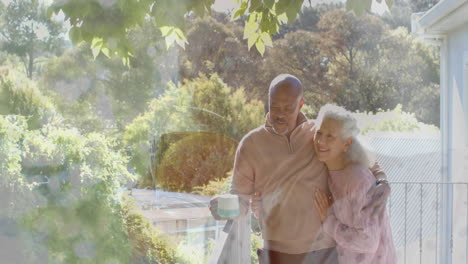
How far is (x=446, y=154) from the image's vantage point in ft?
4.47

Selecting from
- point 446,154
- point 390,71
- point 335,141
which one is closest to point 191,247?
point 335,141

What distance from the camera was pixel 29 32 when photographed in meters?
0.82

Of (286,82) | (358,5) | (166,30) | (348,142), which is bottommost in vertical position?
(348,142)

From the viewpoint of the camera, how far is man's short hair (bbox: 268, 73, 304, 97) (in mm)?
959

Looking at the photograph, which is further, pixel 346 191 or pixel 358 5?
pixel 358 5

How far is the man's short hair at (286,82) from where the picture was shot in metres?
0.96

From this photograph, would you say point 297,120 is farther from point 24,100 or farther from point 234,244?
point 24,100

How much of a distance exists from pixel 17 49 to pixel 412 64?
0.98 m

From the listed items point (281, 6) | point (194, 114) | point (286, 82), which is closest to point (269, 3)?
point (281, 6)

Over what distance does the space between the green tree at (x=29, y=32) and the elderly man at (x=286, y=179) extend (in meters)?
0.45

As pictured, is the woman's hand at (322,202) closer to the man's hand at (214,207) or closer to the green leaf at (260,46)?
the man's hand at (214,207)

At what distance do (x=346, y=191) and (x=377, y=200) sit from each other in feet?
0.28

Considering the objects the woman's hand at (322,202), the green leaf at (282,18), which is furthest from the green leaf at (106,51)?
the woman's hand at (322,202)

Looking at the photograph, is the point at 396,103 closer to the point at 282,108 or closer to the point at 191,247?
the point at 282,108
